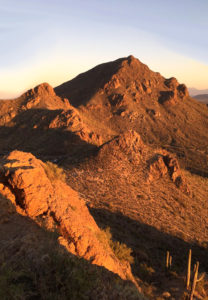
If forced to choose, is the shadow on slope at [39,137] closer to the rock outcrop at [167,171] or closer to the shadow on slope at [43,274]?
the rock outcrop at [167,171]

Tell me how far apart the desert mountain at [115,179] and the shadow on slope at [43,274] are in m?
1.03

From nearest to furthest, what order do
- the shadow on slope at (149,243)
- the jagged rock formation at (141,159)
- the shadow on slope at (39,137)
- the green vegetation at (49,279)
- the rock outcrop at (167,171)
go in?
the green vegetation at (49,279), the shadow on slope at (149,243), the jagged rock formation at (141,159), the rock outcrop at (167,171), the shadow on slope at (39,137)

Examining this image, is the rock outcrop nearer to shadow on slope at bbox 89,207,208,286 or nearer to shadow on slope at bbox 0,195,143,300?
shadow on slope at bbox 89,207,208,286

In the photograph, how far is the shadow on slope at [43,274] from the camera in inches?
146

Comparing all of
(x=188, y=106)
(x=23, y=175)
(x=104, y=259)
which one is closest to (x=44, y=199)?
(x=23, y=175)

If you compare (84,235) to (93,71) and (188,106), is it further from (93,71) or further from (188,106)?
(93,71)

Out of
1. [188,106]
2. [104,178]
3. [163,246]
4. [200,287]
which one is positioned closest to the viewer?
[200,287]

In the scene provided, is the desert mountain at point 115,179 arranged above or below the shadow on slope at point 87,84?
below

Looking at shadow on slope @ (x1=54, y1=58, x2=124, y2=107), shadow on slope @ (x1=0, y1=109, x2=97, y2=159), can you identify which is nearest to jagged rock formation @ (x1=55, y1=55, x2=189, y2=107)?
shadow on slope @ (x1=54, y1=58, x2=124, y2=107)

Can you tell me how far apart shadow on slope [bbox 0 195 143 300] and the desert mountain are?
3.39 feet

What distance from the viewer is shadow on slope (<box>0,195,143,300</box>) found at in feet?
12.2

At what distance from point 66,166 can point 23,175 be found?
1294 cm

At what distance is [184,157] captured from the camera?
139 feet

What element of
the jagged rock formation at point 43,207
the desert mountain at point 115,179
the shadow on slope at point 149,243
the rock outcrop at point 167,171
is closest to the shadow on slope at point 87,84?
the desert mountain at point 115,179
